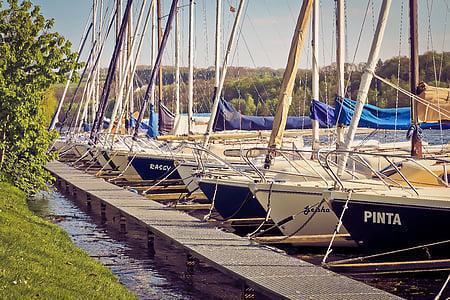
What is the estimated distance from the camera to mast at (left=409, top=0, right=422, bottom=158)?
60.7 feet

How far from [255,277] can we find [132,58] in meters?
32.7

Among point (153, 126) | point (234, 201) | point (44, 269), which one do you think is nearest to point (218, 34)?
point (153, 126)

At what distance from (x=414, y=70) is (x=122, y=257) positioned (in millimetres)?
8760

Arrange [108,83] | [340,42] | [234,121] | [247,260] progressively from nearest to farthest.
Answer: [247,260] → [340,42] → [234,121] → [108,83]

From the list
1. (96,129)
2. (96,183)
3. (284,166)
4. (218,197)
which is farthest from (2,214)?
(96,129)

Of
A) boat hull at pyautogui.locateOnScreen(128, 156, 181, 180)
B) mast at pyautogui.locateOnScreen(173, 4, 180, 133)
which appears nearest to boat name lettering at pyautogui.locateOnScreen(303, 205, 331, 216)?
boat hull at pyautogui.locateOnScreen(128, 156, 181, 180)

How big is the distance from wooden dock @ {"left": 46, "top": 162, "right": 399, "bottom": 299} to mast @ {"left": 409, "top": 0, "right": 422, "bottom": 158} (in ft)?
17.9

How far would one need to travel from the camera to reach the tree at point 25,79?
2220 centimetres

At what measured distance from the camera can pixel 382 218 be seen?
46.8 feet

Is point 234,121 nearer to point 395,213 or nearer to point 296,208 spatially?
point 296,208

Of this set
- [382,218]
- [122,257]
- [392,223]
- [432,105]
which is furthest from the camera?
[432,105]

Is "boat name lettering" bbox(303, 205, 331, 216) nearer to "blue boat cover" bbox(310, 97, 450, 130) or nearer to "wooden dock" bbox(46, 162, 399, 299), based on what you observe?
"wooden dock" bbox(46, 162, 399, 299)

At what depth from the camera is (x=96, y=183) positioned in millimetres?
28734

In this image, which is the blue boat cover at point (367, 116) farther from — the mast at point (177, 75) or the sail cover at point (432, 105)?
the mast at point (177, 75)
